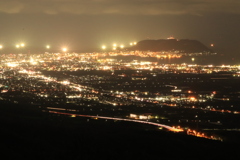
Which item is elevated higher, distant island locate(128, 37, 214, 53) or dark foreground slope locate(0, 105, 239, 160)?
distant island locate(128, 37, 214, 53)

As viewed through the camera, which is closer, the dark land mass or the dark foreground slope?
the dark foreground slope

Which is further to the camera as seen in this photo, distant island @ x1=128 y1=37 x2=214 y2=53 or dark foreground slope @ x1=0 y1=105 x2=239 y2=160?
distant island @ x1=128 y1=37 x2=214 y2=53

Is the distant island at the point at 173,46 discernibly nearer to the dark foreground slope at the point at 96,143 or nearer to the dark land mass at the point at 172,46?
the dark land mass at the point at 172,46

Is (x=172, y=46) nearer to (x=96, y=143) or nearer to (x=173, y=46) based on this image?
(x=173, y=46)

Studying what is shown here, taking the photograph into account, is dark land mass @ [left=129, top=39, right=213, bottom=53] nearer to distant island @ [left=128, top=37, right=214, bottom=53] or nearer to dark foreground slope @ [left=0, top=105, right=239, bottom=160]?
distant island @ [left=128, top=37, right=214, bottom=53]

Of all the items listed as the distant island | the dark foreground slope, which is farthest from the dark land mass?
the dark foreground slope

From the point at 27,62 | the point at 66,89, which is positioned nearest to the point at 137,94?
the point at 66,89

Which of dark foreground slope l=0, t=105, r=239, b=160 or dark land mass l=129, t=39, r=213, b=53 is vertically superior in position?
dark land mass l=129, t=39, r=213, b=53

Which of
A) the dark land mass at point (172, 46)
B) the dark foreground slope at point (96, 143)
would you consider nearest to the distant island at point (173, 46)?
the dark land mass at point (172, 46)
